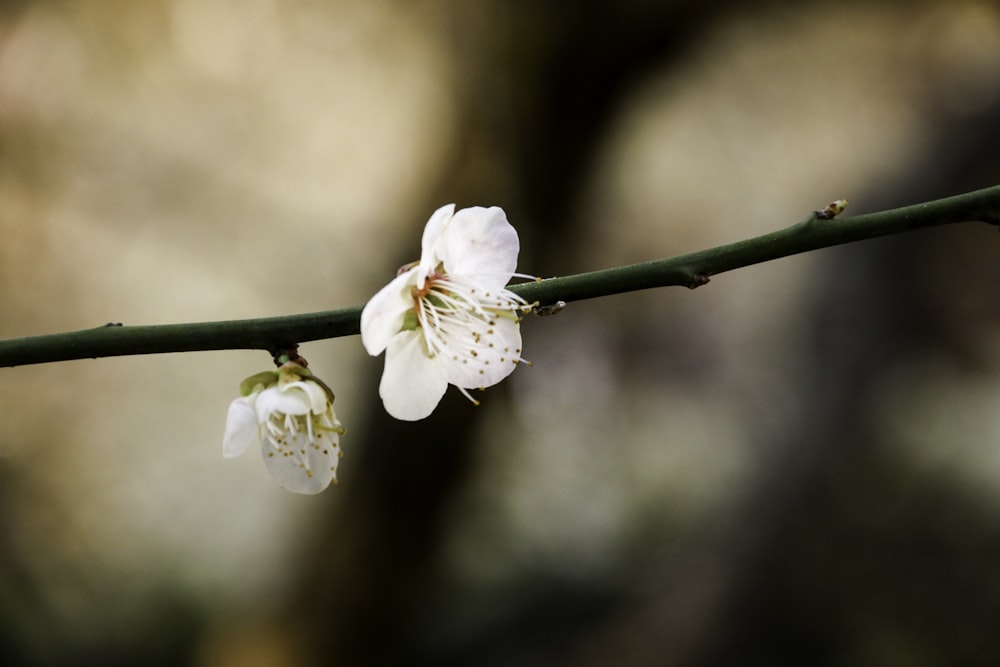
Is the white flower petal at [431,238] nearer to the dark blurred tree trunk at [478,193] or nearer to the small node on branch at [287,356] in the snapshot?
the small node on branch at [287,356]

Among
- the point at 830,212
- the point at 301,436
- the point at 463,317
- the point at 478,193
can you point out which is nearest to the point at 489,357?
the point at 463,317

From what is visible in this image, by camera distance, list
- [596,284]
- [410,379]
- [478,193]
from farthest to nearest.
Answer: [478,193]
[410,379]
[596,284]

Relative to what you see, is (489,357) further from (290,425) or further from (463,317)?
(290,425)

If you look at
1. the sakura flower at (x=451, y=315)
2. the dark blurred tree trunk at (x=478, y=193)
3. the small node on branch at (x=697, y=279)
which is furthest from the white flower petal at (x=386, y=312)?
the dark blurred tree trunk at (x=478, y=193)

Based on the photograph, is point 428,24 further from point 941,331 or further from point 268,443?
point 268,443

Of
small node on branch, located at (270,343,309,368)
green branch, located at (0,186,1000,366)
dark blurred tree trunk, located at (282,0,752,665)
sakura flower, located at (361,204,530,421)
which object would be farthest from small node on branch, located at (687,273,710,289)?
dark blurred tree trunk, located at (282,0,752,665)

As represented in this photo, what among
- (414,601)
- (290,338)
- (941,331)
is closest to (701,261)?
(290,338)

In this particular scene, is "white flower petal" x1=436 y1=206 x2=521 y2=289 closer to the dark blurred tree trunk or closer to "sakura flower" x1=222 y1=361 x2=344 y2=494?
"sakura flower" x1=222 y1=361 x2=344 y2=494
